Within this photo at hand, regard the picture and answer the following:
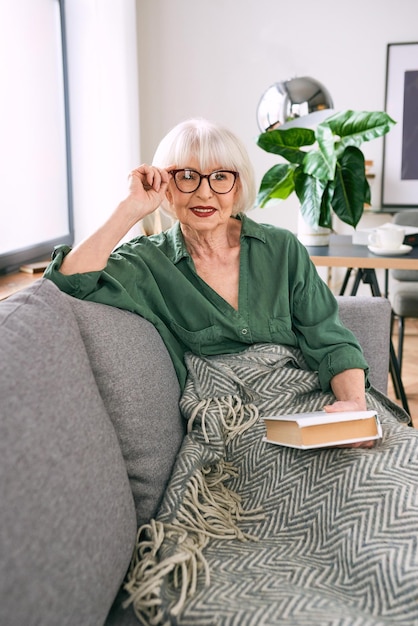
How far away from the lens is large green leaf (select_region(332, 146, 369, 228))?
2.61m

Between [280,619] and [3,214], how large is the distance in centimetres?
219

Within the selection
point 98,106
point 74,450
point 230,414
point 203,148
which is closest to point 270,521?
point 230,414

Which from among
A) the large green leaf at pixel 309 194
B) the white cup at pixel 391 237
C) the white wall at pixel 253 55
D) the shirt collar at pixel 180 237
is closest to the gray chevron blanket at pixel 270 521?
the shirt collar at pixel 180 237

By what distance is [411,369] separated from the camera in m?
3.71

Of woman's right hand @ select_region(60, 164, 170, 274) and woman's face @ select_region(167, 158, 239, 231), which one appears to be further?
woman's face @ select_region(167, 158, 239, 231)

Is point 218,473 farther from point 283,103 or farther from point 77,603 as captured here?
point 283,103

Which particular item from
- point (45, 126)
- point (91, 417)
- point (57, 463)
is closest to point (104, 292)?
point (91, 417)

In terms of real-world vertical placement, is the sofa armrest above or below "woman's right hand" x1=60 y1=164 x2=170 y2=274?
below

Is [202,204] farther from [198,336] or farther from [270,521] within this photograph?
[270,521]

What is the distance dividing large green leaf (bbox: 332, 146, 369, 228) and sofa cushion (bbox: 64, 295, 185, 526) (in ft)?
4.65

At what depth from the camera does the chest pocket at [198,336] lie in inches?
64.5

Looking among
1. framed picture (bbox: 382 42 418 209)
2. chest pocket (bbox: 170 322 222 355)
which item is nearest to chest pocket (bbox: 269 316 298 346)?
chest pocket (bbox: 170 322 222 355)

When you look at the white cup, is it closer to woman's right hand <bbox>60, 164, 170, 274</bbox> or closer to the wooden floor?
the wooden floor

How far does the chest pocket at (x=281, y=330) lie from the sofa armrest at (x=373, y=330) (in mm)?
339
